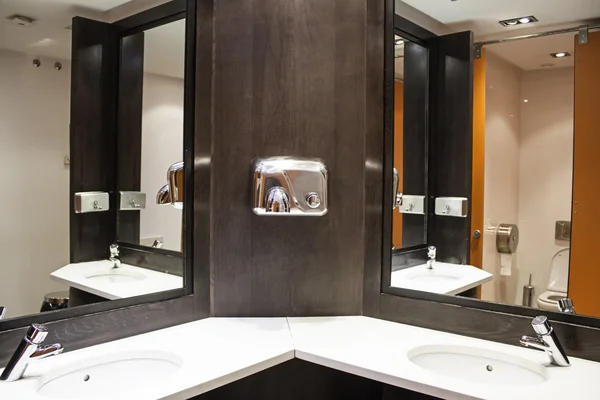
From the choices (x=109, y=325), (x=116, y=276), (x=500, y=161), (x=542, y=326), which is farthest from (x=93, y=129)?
(x=542, y=326)

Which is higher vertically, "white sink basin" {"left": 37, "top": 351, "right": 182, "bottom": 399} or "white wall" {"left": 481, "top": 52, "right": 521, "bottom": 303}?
"white wall" {"left": 481, "top": 52, "right": 521, "bottom": 303}

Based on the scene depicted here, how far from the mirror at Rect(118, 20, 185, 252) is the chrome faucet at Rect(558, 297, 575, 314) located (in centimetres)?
119

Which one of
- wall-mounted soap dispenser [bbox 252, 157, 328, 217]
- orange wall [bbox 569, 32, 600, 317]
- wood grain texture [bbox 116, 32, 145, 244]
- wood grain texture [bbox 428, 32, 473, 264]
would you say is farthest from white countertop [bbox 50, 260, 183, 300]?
orange wall [bbox 569, 32, 600, 317]

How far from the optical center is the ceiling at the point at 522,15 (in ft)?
4.58

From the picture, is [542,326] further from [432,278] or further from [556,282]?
[432,278]

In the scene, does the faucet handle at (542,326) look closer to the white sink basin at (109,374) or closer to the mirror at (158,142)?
the white sink basin at (109,374)

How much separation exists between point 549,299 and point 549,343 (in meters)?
0.20

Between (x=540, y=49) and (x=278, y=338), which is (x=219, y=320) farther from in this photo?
(x=540, y=49)

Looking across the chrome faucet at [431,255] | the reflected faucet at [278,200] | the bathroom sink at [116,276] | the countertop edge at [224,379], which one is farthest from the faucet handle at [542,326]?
the bathroom sink at [116,276]

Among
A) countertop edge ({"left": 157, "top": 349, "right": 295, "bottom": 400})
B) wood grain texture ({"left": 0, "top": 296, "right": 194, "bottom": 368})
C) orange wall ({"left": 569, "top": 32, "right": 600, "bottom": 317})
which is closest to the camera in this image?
countertop edge ({"left": 157, "top": 349, "right": 295, "bottom": 400})

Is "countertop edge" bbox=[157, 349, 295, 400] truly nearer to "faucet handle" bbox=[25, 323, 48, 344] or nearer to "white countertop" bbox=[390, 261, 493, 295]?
"faucet handle" bbox=[25, 323, 48, 344]

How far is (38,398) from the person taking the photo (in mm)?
1060

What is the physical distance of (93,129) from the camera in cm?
145

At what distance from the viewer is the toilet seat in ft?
4.63
